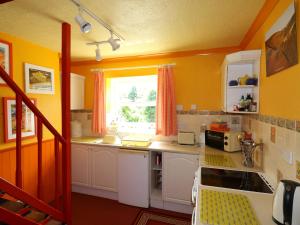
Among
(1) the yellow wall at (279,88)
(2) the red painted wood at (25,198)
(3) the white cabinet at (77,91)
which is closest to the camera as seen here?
(2) the red painted wood at (25,198)

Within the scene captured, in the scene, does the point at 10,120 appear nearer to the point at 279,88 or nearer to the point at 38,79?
the point at 38,79

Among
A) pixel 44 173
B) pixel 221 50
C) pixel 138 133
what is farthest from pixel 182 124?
pixel 44 173

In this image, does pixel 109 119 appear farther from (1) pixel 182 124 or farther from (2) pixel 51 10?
(2) pixel 51 10

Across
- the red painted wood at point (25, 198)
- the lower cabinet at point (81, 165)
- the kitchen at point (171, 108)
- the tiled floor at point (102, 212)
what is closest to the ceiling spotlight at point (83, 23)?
the kitchen at point (171, 108)

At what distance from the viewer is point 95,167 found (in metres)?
2.68

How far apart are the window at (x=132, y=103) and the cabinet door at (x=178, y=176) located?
800mm

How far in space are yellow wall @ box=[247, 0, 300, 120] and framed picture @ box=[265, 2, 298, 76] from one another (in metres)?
0.04

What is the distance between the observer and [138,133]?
120 inches

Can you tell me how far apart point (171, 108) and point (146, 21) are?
1359 millimetres

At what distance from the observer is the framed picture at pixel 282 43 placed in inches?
41.3

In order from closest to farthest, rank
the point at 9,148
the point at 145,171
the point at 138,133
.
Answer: the point at 9,148
the point at 145,171
the point at 138,133

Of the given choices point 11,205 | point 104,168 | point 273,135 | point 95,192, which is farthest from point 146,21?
point 95,192

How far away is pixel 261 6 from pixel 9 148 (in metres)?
2.95

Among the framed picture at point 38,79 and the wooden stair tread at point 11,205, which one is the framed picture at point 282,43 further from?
the framed picture at point 38,79
